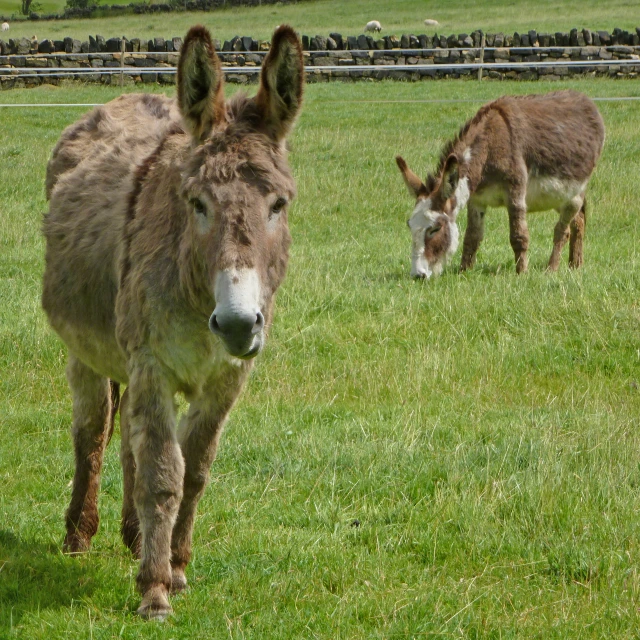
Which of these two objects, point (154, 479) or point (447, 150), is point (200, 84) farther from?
point (447, 150)

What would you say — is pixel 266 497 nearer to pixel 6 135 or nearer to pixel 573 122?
pixel 573 122

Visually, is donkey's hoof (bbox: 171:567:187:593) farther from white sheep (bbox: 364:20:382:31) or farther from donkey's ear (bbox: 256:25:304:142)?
white sheep (bbox: 364:20:382:31)

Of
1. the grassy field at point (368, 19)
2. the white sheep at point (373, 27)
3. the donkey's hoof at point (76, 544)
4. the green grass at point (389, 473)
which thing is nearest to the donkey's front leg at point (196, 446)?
the green grass at point (389, 473)

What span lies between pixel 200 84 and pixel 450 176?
6.08 m

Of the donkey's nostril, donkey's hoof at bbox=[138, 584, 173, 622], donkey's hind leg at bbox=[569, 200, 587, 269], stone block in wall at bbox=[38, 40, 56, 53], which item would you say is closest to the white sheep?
stone block in wall at bbox=[38, 40, 56, 53]

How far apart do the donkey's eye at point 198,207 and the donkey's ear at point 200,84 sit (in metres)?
0.30

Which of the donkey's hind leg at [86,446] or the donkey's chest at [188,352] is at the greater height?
the donkey's chest at [188,352]

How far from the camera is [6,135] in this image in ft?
57.1

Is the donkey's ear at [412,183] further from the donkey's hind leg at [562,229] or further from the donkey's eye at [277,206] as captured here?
the donkey's eye at [277,206]

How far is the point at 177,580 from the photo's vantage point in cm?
382

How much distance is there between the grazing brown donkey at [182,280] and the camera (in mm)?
3268

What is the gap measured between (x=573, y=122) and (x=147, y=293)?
836cm

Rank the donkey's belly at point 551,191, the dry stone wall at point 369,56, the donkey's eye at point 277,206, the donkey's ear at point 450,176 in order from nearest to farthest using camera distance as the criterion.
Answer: the donkey's eye at point 277,206
the donkey's ear at point 450,176
the donkey's belly at point 551,191
the dry stone wall at point 369,56

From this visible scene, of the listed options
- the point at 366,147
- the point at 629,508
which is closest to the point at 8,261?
the point at 629,508
